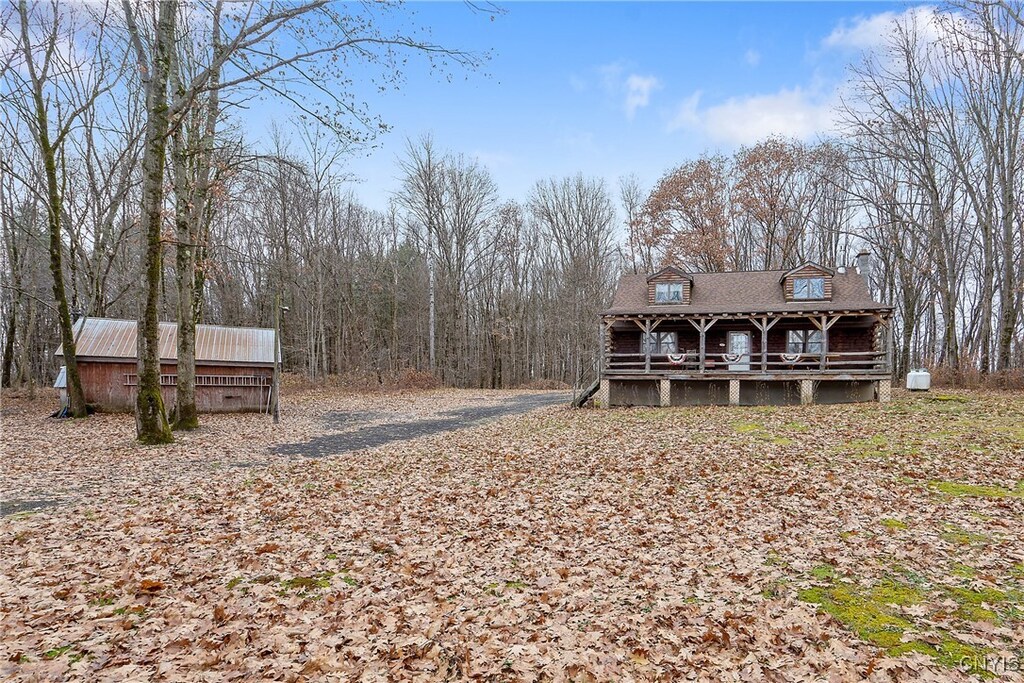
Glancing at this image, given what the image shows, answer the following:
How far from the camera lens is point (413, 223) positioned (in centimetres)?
3619

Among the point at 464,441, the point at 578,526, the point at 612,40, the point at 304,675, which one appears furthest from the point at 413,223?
the point at 304,675

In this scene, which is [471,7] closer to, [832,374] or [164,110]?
[164,110]

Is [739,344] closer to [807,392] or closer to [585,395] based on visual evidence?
[807,392]

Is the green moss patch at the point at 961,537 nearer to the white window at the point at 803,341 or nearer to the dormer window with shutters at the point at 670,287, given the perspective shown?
the dormer window with shutters at the point at 670,287

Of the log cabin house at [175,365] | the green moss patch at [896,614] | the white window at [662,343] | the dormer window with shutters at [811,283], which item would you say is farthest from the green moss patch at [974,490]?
the log cabin house at [175,365]

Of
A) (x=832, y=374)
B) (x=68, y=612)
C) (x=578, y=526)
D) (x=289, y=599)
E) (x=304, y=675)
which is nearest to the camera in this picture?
(x=304, y=675)

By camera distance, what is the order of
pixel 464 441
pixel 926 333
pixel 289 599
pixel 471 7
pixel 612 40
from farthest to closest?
pixel 926 333, pixel 612 40, pixel 464 441, pixel 471 7, pixel 289 599

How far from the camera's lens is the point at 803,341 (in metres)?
20.9

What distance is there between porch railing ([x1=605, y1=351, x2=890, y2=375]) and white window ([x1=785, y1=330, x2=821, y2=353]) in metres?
0.41

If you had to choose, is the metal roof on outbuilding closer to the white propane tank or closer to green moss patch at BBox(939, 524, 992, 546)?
green moss patch at BBox(939, 524, 992, 546)

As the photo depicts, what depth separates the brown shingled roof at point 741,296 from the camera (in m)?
19.7

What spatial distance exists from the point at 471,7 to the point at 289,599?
33.9 ft

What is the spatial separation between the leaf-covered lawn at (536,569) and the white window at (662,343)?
12.1 metres

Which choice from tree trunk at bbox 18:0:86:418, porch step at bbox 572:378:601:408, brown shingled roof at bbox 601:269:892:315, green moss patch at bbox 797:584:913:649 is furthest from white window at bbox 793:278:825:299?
tree trunk at bbox 18:0:86:418
